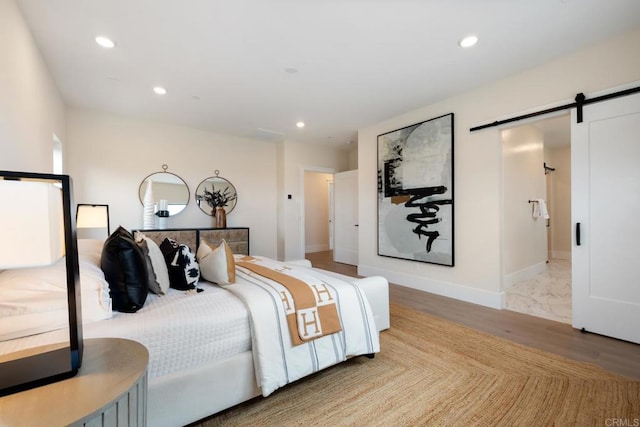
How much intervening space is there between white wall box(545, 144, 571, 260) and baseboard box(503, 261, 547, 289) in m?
1.63

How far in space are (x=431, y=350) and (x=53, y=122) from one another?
4.62 metres

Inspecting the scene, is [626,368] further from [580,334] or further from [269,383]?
[269,383]

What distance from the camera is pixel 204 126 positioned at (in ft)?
16.1

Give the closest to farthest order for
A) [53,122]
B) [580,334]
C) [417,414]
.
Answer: [417,414]
[580,334]
[53,122]

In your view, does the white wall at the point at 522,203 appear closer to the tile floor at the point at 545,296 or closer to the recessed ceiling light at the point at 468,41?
the tile floor at the point at 545,296

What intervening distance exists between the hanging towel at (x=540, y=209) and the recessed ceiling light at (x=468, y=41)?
328 centimetres

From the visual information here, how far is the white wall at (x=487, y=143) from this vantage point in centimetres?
254

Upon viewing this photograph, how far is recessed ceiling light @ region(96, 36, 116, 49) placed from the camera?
2439 mm

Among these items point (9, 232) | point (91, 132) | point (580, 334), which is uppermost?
point (91, 132)

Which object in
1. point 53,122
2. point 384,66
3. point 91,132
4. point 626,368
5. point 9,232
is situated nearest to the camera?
point 9,232

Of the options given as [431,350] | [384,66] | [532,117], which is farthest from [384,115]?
[431,350]

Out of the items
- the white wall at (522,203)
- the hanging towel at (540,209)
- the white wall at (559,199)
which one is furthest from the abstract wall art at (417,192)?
the white wall at (559,199)

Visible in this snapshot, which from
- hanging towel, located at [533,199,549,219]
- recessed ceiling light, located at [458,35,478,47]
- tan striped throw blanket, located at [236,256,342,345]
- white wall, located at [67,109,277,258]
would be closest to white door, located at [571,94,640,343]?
recessed ceiling light, located at [458,35,478,47]

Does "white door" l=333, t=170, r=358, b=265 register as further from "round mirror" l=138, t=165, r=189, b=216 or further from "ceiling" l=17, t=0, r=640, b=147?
"round mirror" l=138, t=165, r=189, b=216
